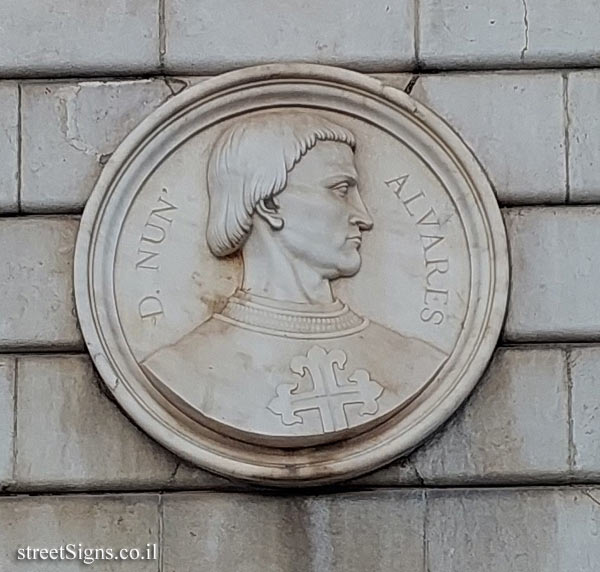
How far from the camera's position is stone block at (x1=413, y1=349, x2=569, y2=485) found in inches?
198

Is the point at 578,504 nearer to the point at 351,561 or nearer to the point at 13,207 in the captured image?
the point at 351,561

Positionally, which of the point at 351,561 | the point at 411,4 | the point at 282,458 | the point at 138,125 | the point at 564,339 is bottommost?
the point at 351,561

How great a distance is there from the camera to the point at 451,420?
16.6 ft

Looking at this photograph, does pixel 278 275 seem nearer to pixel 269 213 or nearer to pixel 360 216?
pixel 269 213

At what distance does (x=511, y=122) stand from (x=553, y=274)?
52 cm

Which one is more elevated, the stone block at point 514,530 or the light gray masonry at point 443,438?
the light gray masonry at point 443,438

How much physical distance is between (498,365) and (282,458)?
2.46 feet

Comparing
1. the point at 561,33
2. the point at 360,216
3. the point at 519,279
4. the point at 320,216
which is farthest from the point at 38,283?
the point at 561,33

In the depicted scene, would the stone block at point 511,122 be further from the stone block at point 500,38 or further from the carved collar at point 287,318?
→ the carved collar at point 287,318

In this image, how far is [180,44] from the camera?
5.27 meters

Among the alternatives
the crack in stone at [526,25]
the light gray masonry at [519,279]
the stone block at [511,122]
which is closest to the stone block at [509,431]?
the light gray masonry at [519,279]

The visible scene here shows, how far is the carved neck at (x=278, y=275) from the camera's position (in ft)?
16.7

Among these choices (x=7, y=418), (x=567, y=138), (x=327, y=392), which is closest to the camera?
(x=327, y=392)

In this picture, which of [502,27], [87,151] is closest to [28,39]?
[87,151]
